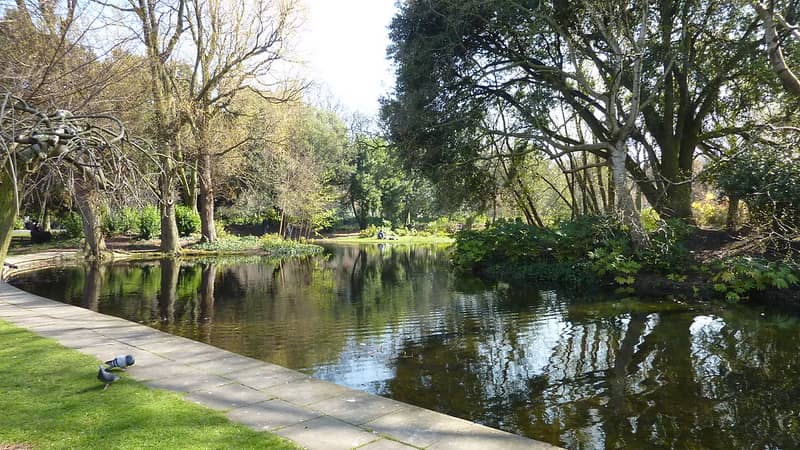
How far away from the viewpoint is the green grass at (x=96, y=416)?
387cm

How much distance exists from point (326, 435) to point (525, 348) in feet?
15.7

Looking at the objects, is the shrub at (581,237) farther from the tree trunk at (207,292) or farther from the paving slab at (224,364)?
the paving slab at (224,364)

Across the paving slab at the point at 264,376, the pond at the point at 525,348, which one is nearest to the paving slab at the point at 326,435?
the paving slab at the point at 264,376

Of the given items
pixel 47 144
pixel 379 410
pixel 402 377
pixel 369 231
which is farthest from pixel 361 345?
pixel 369 231

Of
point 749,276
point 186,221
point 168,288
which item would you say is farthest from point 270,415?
point 186,221

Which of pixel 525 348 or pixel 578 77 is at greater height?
pixel 578 77

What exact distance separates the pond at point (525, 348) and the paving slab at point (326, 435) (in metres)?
1.59

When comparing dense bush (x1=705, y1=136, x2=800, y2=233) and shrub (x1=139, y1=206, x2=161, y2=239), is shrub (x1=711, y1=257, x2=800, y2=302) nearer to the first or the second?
dense bush (x1=705, y1=136, x2=800, y2=233)

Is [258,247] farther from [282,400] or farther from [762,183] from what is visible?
[282,400]

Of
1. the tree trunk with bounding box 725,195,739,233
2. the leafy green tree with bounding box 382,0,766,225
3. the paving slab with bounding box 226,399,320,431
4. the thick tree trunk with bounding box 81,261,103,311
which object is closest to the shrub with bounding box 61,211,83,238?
the thick tree trunk with bounding box 81,261,103,311

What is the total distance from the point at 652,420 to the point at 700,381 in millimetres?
1675

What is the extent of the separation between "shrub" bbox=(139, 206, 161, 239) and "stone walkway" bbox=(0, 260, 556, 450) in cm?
2111

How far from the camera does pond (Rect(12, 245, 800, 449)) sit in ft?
17.4

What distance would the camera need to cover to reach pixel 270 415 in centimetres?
456
